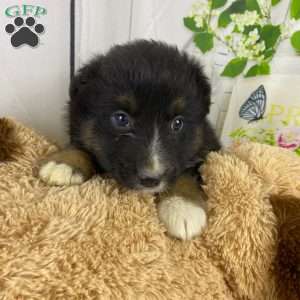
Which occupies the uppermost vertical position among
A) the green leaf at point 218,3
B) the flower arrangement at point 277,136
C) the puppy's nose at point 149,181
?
the green leaf at point 218,3

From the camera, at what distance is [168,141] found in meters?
1.93

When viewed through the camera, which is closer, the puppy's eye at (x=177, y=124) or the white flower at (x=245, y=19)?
the puppy's eye at (x=177, y=124)

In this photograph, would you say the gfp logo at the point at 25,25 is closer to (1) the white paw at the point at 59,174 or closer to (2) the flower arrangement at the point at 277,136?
(1) the white paw at the point at 59,174

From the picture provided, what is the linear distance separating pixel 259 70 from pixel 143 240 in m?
1.69

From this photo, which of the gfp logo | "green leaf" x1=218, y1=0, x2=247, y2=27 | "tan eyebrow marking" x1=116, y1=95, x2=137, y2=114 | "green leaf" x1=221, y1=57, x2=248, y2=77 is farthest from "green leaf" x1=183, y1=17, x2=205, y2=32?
"tan eyebrow marking" x1=116, y1=95, x2=137, y2=114

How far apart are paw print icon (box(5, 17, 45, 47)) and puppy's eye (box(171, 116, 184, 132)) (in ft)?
3.76

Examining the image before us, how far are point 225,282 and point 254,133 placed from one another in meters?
1.46

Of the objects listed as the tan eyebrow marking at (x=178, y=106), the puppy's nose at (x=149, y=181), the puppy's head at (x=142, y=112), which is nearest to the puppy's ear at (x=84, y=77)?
the puppy's head at (x=142, y=112)

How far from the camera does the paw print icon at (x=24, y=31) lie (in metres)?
2.55

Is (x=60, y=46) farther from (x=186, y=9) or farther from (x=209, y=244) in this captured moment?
(x=209, y=244)

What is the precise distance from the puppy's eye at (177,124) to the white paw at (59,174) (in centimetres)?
45

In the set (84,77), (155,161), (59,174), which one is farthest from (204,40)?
(59,174)

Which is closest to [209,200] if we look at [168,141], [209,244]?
[209,244]

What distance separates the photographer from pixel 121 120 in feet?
6.37
